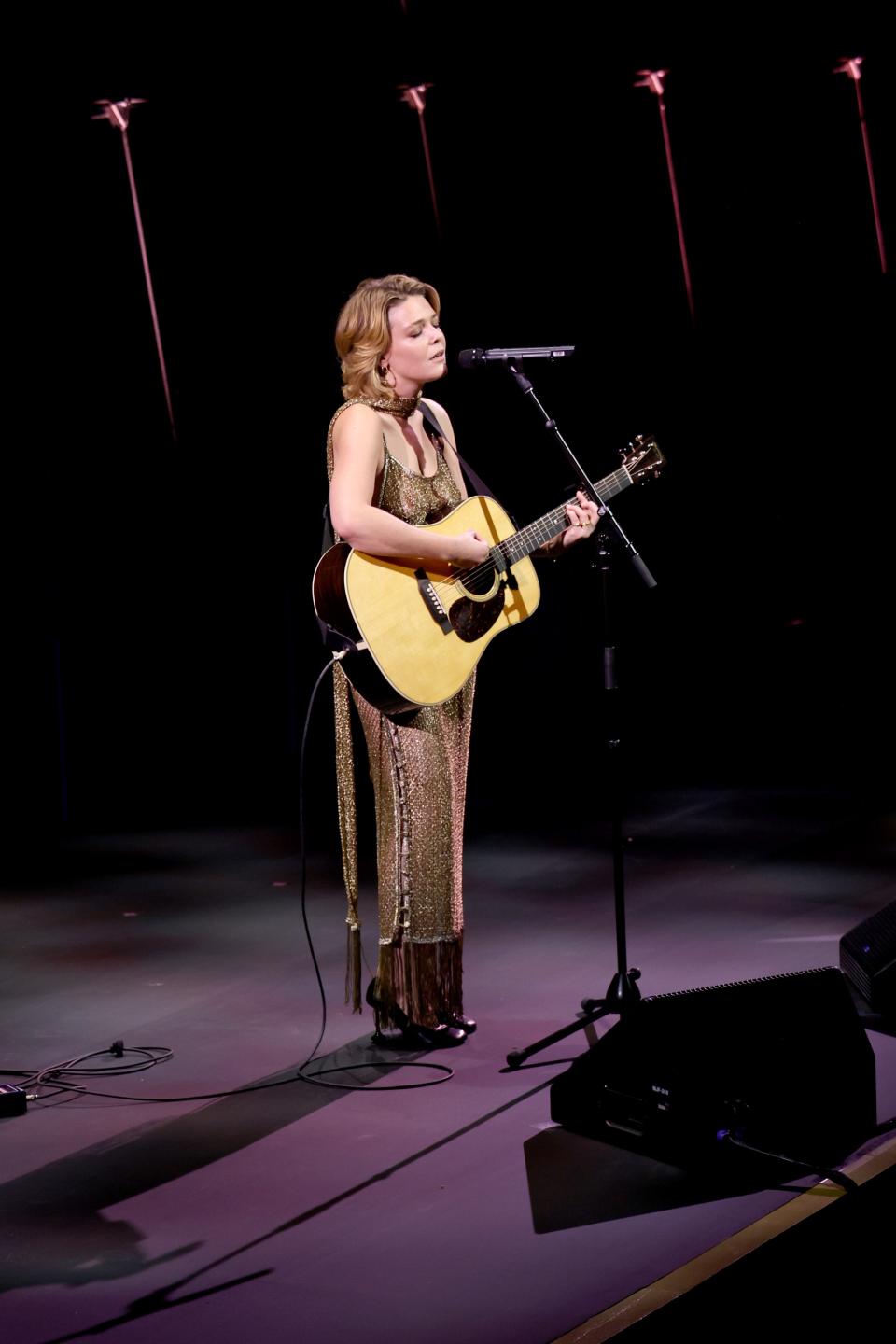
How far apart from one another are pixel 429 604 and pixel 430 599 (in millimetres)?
12

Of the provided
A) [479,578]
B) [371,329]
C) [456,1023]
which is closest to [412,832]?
[456,1023]

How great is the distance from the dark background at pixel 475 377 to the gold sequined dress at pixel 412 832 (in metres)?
3.33

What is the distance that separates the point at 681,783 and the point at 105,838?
3.17 meters

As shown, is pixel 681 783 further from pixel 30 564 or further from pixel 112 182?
pixel 112 182

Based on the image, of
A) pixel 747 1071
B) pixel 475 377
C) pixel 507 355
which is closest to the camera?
pixel 747 1071

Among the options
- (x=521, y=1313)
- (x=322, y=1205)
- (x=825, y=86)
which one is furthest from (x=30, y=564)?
(x=521, y=1313)

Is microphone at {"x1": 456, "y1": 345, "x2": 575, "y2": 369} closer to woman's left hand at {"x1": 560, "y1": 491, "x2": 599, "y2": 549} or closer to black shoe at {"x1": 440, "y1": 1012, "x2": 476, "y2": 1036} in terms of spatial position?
woman's left hand at {"x1": 560, "y1": 491, "x2": 599, "y2": 549}

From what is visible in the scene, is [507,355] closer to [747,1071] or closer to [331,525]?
[331,525]

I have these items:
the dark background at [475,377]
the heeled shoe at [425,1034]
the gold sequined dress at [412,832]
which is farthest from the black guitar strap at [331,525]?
the dark background at [475,377]

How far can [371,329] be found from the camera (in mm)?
3660

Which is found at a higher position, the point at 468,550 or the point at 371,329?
the point at 371,329

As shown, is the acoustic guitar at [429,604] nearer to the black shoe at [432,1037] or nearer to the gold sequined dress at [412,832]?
the gold sequined dress at [412,832]

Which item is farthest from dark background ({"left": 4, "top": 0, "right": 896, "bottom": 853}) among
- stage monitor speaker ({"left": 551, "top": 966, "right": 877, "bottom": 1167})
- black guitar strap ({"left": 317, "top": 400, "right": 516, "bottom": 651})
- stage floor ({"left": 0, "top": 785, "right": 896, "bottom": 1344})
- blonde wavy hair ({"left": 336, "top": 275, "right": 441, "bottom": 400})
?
stage monitor speaker ({"left": 551, "top": 966, "right": 877, "bottom": 1167})

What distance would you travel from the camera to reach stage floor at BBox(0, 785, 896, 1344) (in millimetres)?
2338
